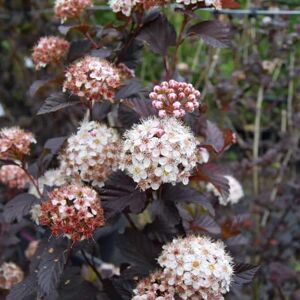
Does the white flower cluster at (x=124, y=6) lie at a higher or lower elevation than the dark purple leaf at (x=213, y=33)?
higher

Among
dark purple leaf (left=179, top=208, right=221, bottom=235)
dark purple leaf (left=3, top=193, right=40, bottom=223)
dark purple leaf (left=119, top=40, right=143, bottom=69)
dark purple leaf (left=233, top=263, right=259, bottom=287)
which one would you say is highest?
dark purple leaf (left=119, top=40, right=143, bottom=69)

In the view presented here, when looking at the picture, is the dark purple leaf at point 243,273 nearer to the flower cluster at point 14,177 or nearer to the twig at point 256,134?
the flower cluster at point 14,177

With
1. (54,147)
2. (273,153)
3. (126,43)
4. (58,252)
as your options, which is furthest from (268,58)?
(58,252)

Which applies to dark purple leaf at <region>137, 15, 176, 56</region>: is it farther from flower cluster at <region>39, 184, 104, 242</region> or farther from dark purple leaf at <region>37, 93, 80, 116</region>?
flower cluster at <region>39, 184, 104, 242</region>

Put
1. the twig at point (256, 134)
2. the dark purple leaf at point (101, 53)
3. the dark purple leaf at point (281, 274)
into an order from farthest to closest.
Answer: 1. the twig at point (256, 134)
2. the dark purple leaf at point (281, 274)
3. the dark purple leaf at point (101, 53)

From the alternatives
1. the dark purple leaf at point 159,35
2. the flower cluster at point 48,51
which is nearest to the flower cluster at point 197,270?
the dark purple leaf at point 159,35

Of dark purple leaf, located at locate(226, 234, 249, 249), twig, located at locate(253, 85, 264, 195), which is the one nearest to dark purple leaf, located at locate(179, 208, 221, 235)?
dark purple leaf, located at locate(226, 234, 249, 249)
